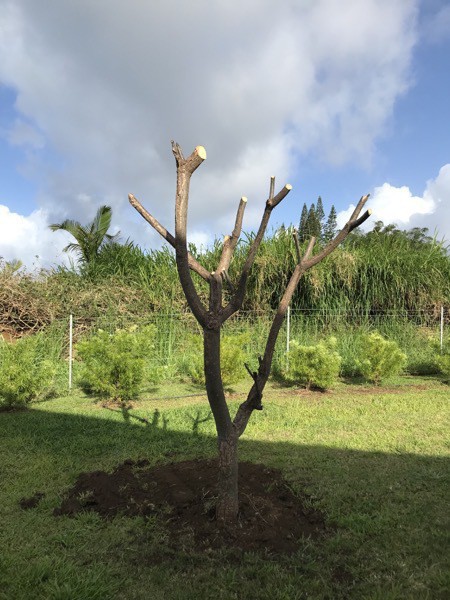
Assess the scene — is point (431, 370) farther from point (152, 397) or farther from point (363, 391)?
point (152, 397)

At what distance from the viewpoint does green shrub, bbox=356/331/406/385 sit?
25.4ft

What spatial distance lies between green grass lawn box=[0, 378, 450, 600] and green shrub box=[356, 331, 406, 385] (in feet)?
4.98

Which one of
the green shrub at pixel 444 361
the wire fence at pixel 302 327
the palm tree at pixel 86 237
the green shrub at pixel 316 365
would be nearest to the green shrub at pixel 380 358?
the green shrub at pixel 316 365

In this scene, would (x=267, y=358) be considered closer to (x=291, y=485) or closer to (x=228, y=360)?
(x=291, y=485)

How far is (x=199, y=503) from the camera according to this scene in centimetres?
296

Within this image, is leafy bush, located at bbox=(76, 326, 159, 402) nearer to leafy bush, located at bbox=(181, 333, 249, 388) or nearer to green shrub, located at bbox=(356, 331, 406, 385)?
leafy bush, located at bbox=(181, 333, 249, 388)

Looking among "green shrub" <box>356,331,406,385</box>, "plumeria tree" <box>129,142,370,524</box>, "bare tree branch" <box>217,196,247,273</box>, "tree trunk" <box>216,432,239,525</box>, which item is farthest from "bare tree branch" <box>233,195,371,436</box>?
"green shrub" <box>356,331,406,385</box>

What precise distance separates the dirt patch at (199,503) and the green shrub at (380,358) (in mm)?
4707

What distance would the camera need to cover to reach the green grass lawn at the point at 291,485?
7.06 ft

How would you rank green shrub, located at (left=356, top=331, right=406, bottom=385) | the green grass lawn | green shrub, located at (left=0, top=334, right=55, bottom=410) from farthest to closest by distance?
1. green shrub, located at (left=356, top=331, right=406, bottom=385)
2. green shrub, located at (left=0, top=334, right=55, bottom=410)
3. the green grass lawn

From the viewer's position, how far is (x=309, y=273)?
10828 mm

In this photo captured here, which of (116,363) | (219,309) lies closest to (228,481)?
(219,309)

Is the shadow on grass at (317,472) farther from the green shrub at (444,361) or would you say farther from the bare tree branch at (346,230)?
the green shrub at (444,361)

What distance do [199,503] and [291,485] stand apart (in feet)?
2.76
